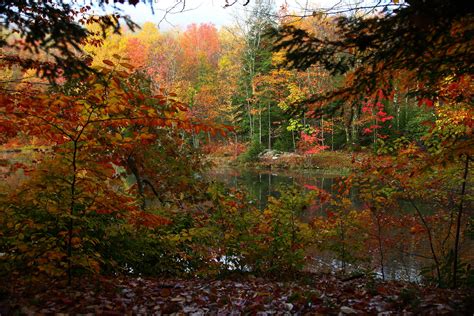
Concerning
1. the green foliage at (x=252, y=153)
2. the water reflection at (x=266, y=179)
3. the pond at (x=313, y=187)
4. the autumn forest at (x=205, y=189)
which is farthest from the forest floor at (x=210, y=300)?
the green foliage at (x=252, y=153)

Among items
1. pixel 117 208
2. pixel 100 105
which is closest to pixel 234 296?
pixel 117 208

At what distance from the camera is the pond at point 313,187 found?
802 cm

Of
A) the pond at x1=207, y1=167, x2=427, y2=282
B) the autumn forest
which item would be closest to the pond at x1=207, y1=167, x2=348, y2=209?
the pond at x1=207, y1=167, x2=427, y2=282

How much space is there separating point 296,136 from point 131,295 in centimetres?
2699

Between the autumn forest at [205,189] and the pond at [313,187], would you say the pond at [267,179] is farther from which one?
the autumn forest at [205,189]

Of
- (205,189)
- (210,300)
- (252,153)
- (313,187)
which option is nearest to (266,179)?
(252,153)

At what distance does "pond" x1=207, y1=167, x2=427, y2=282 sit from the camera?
26.3 ft

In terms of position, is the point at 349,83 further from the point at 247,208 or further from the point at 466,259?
the point at 466,259

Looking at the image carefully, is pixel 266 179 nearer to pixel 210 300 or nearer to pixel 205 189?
pixel 205 189

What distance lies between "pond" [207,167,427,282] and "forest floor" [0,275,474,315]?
224cm

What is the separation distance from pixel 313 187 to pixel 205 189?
9.17 m

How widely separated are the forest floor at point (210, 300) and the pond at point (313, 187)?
2.24 m

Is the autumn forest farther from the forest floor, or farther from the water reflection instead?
the water reflection

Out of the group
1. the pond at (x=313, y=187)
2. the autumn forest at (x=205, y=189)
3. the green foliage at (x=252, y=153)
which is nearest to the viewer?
the autumn forest at (x=205, y=189)
